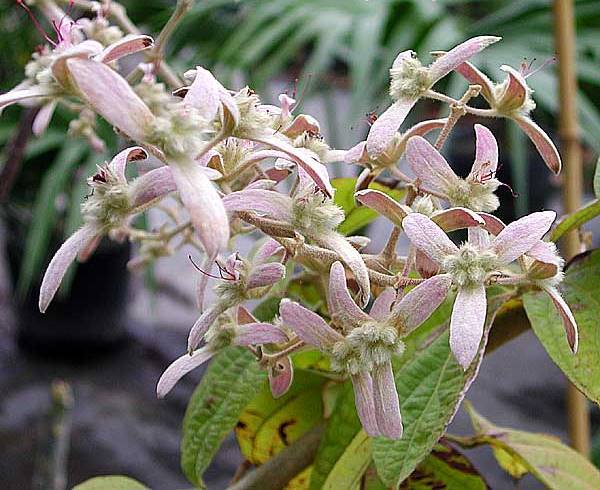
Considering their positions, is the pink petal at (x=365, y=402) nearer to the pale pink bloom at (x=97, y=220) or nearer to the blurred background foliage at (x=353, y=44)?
the pale pink bloom at (x=97, y=220)

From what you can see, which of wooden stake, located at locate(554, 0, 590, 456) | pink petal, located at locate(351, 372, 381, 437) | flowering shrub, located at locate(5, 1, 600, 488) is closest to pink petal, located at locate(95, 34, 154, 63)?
flowering shrub, located at locate(5, 1, 600, 488)

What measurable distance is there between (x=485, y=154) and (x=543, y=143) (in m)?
0.02

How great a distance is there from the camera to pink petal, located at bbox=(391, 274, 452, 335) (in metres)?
0.19

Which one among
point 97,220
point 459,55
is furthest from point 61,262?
point 459,55

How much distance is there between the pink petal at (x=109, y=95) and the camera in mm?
174

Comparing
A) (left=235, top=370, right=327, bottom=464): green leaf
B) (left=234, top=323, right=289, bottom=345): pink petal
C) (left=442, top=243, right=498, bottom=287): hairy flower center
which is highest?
(left=442, top=243, right=498, bottom=287): hairy flower center

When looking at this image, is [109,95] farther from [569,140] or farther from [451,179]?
[569,140]

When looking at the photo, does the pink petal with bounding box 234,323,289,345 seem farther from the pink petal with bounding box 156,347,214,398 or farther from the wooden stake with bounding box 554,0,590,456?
the wooden stake with bounding box 554,0,590,456

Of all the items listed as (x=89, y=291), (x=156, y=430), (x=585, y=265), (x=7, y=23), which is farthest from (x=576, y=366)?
(x=7, y=23)

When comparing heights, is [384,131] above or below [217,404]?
above

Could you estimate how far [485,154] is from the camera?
0.74 feet

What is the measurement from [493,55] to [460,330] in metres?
→ 0.84

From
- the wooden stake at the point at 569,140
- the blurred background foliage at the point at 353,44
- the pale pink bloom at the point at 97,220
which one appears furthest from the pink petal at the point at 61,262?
the blurred background foliage at the point at 353,44

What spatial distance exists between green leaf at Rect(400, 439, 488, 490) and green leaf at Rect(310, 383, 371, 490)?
36mm
